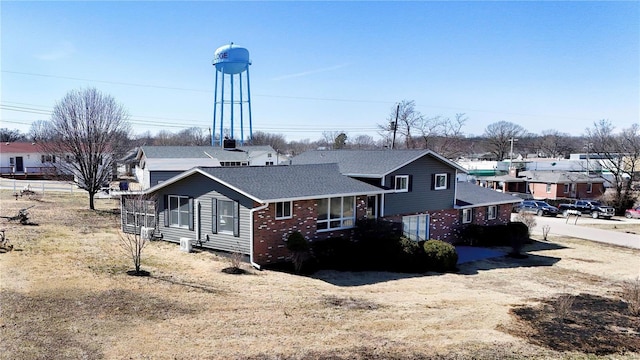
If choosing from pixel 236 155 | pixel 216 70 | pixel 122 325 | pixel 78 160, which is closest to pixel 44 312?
pixel 122 325

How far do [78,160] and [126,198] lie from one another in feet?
34.1

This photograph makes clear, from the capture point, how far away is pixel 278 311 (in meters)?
11.9

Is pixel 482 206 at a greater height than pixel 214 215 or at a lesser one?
lesser

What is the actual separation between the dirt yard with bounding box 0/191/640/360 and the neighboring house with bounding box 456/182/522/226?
8074 millimetres

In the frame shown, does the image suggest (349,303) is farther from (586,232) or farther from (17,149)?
(17,149)

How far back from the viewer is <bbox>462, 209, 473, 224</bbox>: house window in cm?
2767

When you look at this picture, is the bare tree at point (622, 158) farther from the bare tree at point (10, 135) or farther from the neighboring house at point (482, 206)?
the bare tree at point (10, 135)

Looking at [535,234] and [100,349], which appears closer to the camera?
[100,349]

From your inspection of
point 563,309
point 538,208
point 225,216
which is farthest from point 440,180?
point 538,208

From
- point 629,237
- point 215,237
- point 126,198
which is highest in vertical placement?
point 126,198

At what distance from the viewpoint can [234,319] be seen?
11008mm

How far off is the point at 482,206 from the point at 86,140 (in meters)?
25.1

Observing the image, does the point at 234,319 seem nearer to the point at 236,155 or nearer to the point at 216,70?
the point at 236,155

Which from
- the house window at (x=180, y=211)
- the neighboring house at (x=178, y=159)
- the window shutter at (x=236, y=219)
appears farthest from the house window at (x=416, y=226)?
the neighboring house at (x=178, y=159)
